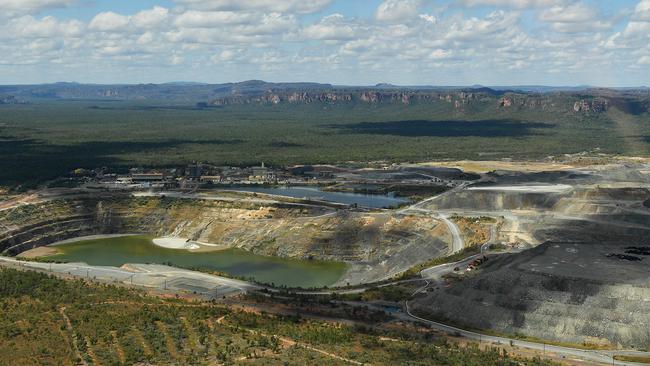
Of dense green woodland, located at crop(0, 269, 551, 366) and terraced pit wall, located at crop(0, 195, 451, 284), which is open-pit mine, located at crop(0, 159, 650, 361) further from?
dense green woodland, located at crop(0, 269, 551, 366)

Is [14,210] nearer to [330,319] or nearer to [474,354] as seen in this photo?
[330,319]

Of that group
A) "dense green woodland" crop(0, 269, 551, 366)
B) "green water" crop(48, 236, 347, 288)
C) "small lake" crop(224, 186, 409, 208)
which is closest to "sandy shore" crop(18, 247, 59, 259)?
"green water" crop(48, 236, 347, 288)

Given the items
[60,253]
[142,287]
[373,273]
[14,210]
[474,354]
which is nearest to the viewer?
[474,354]

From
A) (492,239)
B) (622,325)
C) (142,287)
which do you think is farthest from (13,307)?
(492,239)

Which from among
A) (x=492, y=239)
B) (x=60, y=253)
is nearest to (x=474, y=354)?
(x=492, y=239)

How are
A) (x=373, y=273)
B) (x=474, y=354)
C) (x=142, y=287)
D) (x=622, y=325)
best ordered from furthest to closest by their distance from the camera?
(x=373, y=273), (x=142, y=287), (x=622, y=325), (x=474, y=354)

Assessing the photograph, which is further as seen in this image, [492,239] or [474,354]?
[492,239]
